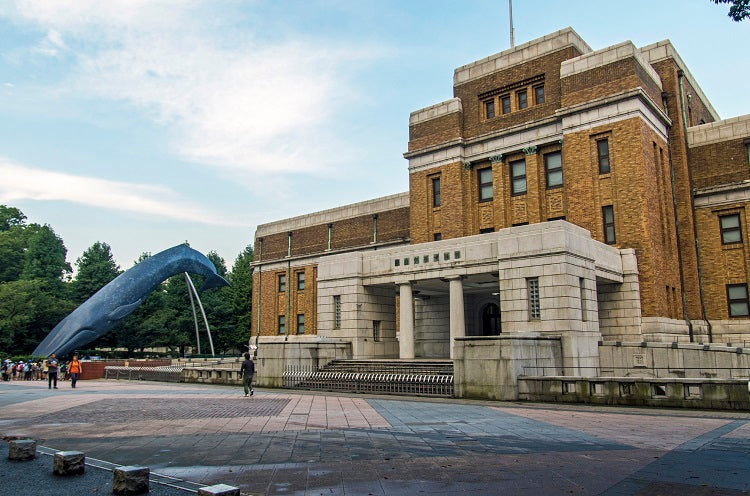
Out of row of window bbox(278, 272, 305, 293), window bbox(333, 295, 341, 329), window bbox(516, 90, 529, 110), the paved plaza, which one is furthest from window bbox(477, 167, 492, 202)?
row of window bbox(278, 272, 305, 293)

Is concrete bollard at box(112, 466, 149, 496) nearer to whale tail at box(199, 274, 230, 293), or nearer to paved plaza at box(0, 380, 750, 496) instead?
paved plaza at box(0, 380, 750, 496)

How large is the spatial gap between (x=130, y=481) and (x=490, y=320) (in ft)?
85.4

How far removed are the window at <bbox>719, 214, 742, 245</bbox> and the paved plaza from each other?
17.8 m

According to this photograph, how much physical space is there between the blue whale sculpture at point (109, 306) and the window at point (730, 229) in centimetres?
3535

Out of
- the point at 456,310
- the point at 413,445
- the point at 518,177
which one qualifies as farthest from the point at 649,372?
the point at 413,445

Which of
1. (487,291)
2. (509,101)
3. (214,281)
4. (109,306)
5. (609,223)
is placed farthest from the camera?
(214,281)

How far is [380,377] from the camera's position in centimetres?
2105

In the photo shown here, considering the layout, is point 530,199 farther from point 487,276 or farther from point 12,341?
point 12,341

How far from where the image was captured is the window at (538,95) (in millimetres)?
30481

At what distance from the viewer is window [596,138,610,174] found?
89.9ft

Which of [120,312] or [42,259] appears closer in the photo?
[120,312]

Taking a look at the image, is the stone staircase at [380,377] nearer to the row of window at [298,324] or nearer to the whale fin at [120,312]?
the whale fin at [120,312]

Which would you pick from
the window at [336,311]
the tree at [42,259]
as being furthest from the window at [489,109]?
the tree at [42,259]

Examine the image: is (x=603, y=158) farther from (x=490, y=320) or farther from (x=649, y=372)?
(x=649, y=372)
